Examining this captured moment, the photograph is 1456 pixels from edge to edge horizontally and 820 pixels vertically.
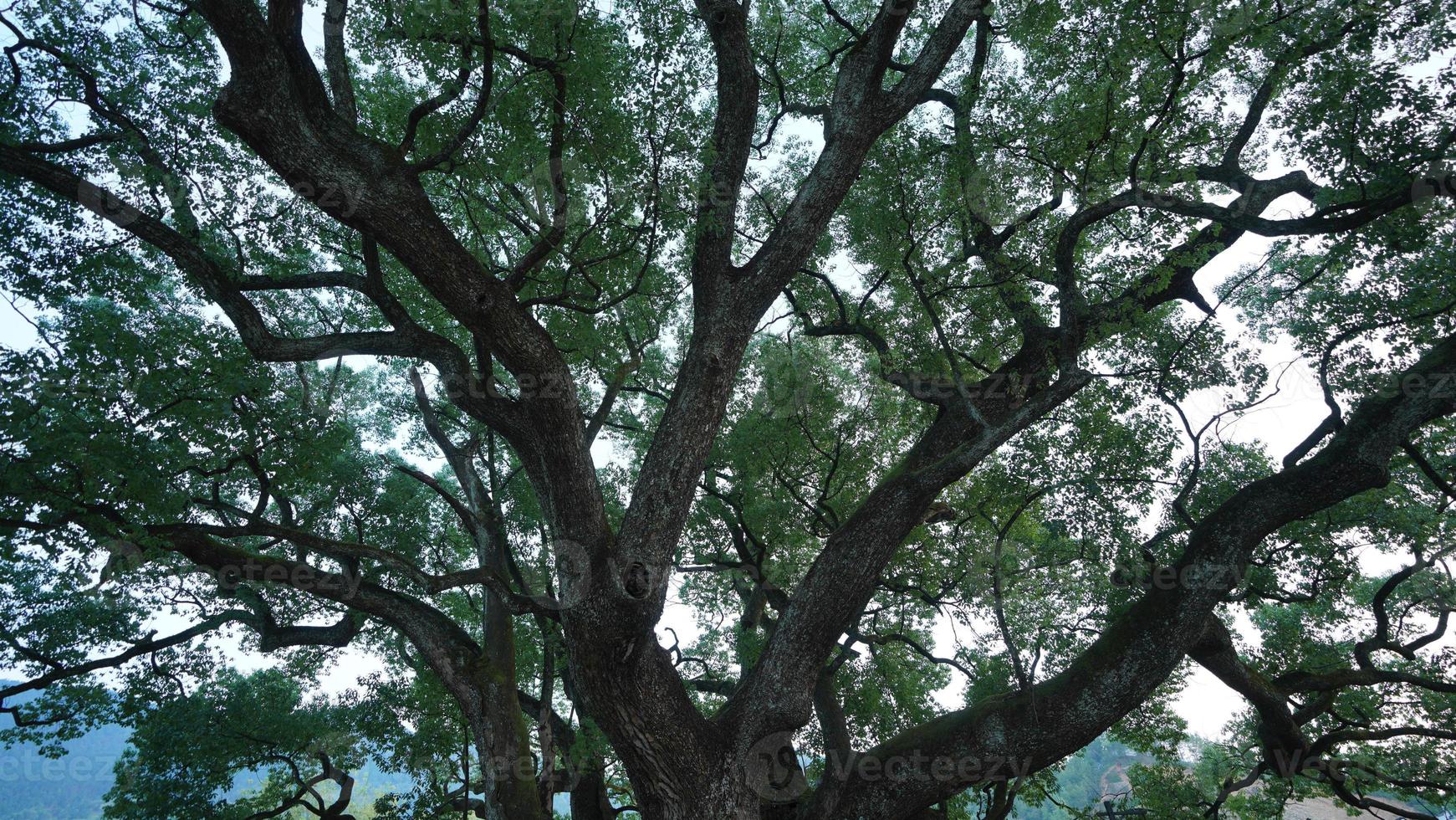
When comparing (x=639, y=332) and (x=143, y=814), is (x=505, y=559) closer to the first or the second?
(x=639, y=332)

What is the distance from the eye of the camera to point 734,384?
7.38 m

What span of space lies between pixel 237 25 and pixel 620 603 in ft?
13.3

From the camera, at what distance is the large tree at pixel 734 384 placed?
16.6 ft

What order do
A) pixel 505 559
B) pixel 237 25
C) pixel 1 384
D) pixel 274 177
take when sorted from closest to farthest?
pixel 237 25 < pixel 1 384 < pixel 274 177 < pixel 505 559

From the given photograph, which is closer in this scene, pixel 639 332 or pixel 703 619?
pixel 639 332

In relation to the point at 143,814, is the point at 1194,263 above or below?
A: above

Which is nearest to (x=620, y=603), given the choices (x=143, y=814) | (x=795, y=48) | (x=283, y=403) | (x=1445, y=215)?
(x=283, y=403)

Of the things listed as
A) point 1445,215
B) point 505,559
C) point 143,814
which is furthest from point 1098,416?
point 143,814

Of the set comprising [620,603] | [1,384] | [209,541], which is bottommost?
[620,603]

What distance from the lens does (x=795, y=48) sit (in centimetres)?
858

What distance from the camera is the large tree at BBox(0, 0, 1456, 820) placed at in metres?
5.06

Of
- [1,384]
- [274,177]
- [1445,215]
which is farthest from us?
[274,177]

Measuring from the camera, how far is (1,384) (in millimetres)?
5188

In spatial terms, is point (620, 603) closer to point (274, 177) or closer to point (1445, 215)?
point (274, 177)
